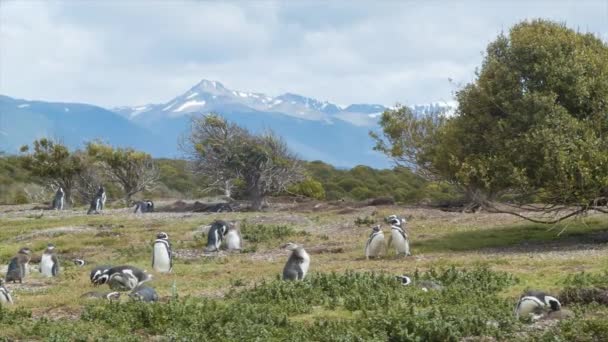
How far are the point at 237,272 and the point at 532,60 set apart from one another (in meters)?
10.3

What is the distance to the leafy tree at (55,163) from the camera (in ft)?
166

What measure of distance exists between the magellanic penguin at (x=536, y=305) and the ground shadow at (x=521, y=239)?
926 centimetres

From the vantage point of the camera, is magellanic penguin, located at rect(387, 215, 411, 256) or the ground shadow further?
the ground shadow

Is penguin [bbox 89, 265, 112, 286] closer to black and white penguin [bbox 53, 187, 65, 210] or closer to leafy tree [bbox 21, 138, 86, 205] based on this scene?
black and white penguin [bbox 53, 187, 65, 210]

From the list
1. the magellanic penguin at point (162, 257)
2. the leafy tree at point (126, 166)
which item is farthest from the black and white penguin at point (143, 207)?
the magellanic penguin at point (162, 257)

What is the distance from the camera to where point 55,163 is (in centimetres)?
5050

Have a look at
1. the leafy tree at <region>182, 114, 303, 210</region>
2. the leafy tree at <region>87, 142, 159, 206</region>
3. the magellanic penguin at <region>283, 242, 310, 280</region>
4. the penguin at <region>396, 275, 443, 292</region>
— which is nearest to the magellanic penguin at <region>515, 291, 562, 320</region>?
the penguin at <region>396, 275, 443, 292</region>

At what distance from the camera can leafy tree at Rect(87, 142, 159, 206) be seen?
50.6 metres

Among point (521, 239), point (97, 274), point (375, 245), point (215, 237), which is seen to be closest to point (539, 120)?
point (521, 239)

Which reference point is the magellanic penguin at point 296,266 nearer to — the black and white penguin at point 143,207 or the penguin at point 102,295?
the penguin at point 102,295

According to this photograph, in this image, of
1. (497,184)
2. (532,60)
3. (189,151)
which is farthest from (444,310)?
(189,151)

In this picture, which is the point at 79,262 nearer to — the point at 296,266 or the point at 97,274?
the point at 97,274

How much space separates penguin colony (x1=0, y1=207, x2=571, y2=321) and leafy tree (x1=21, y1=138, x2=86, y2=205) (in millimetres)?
30020

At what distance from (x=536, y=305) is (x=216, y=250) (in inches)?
531
